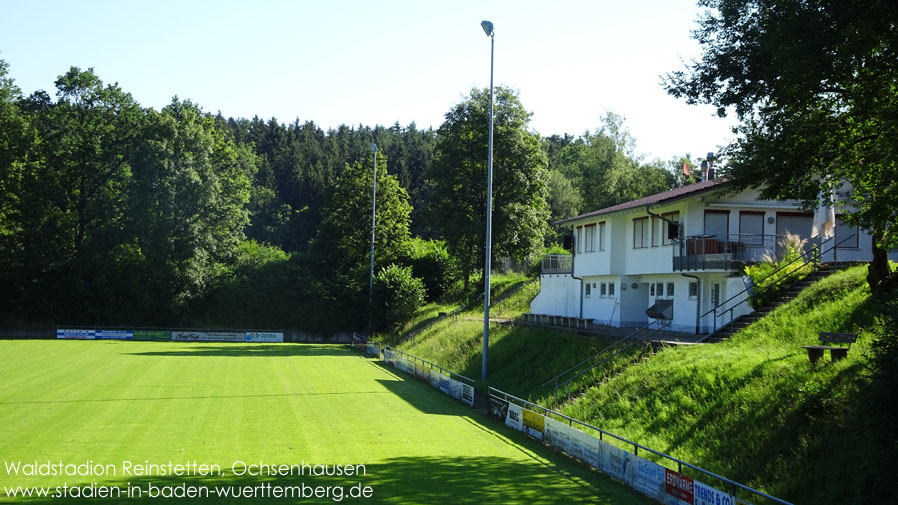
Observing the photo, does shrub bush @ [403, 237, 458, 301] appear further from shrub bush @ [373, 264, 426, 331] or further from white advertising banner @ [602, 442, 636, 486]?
white advertising banner @ [602, 442, 636, 486]

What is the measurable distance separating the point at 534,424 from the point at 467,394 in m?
7.37

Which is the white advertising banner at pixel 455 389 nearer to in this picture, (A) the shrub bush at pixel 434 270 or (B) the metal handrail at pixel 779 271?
(B) the metal handrail at pixel 779 271

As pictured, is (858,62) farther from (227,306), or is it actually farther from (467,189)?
A: (227,306)

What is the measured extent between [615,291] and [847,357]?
20.9 meters

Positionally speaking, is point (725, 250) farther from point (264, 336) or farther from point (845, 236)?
point (264, 336)

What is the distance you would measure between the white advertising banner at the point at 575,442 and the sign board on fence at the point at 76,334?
56.4m

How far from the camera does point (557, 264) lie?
46.8 meters

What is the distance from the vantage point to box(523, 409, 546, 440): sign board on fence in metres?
21.7

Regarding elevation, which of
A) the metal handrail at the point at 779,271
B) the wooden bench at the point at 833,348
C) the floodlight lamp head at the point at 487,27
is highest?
the floodlight lamp head at the point at 487,27

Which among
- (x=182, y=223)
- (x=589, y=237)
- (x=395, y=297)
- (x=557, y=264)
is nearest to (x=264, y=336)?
(x=182, y=223)

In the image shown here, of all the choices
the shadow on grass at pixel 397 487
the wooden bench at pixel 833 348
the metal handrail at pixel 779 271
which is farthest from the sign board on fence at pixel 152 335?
the wooden bench at pixel 833 348

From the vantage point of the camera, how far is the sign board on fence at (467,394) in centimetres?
2885

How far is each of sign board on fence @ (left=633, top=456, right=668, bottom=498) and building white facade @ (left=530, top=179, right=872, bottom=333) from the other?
10.1 metres

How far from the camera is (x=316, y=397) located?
99.1 feet
